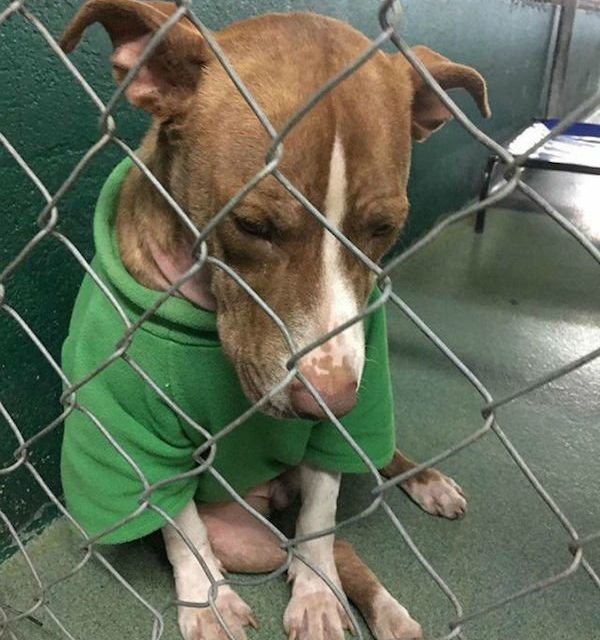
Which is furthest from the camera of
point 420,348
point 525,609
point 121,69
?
point 420,348

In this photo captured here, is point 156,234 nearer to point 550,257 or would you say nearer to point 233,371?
point 233,371

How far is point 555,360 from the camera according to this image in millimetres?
2510

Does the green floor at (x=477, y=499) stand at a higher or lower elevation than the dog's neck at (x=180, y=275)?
lower

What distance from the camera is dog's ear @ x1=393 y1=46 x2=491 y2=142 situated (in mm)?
1272

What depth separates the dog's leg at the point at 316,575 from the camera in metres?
1.46

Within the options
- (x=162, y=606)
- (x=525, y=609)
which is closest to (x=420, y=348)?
(x=525, y=609)

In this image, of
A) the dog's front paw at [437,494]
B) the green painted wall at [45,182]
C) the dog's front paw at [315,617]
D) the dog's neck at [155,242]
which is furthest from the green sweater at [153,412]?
the dog's front paw at [437,494]

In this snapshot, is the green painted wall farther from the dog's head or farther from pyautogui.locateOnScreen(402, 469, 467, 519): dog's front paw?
pyautogui.locateOnScreen(402, 469, 467, 519): dog's front paw

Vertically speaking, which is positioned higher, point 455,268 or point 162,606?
point 162,606

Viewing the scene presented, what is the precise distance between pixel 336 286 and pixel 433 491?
907 millimetres

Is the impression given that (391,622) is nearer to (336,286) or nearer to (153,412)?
(153,412)

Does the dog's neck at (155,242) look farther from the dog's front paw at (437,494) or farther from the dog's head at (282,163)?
the dog's front paw at (437,494)

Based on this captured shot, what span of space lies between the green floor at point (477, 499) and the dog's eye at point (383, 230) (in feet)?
2.64

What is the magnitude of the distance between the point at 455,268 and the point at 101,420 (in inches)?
84.7
